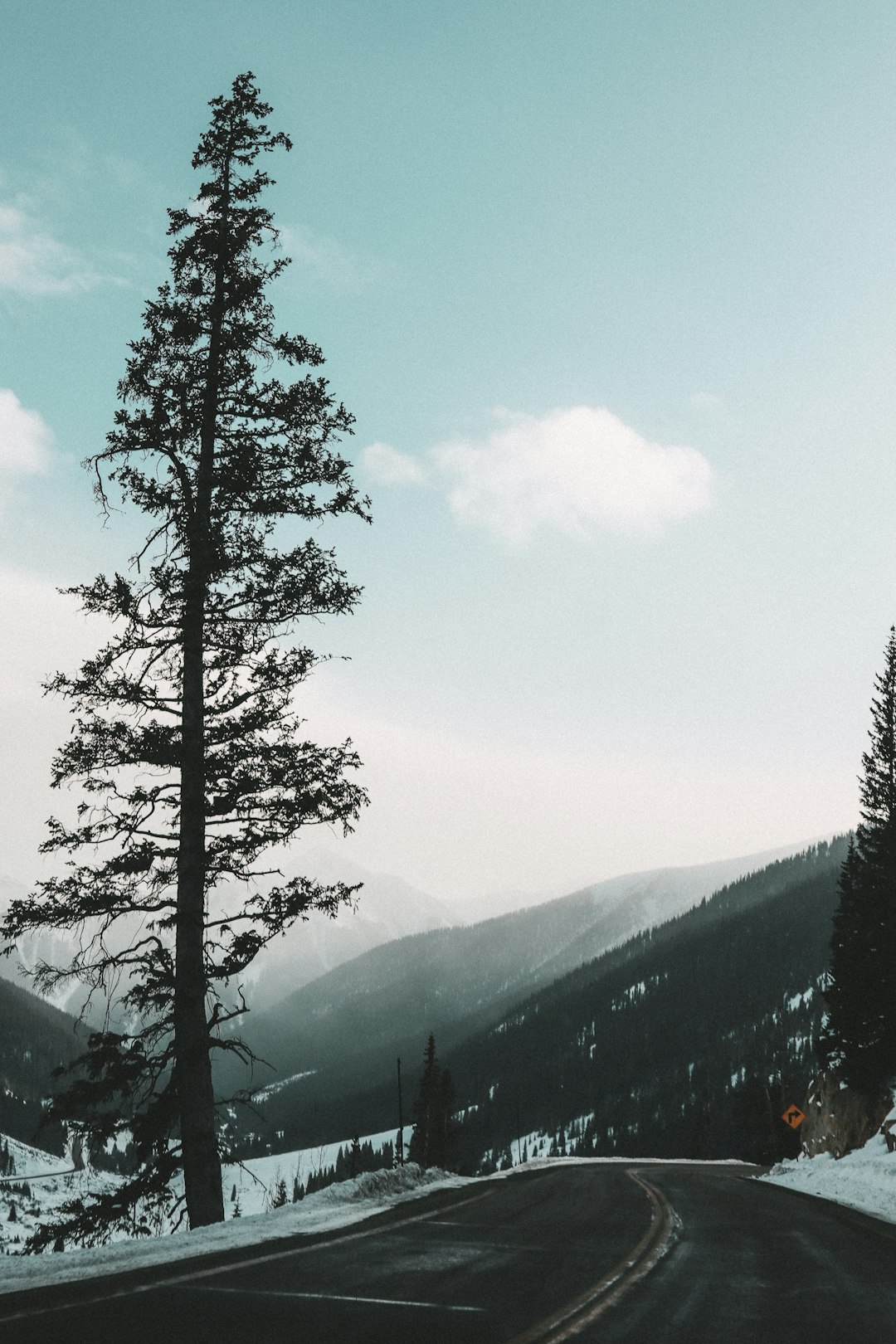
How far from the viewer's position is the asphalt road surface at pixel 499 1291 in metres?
5.17

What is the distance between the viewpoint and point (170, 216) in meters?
15.5

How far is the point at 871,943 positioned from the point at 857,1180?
Result: 18.0 m

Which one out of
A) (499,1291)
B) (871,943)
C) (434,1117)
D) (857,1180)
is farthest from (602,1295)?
(434,1117)

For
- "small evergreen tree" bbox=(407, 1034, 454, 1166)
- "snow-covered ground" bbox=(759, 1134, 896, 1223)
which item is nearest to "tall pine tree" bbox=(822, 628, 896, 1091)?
"snow-covered ground" bbox=(759, 1134, 896, 1223)

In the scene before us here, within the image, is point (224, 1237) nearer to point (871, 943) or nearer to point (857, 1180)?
point (857, 1180)

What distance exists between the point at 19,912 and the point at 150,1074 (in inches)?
122

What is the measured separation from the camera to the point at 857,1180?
21203 mm

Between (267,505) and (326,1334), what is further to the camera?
(267,505)

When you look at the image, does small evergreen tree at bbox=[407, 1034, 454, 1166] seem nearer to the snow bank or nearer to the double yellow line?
the snow bank

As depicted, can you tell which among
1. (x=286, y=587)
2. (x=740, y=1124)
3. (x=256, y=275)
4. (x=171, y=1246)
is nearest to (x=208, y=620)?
(x=286, y=587)

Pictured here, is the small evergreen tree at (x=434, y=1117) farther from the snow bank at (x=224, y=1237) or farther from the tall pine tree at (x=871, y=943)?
the snow bank at (x=224, y=1237)

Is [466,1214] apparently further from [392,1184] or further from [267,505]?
[267,505]

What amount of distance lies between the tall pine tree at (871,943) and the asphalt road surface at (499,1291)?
2721cm

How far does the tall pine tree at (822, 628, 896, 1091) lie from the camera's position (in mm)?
34906
